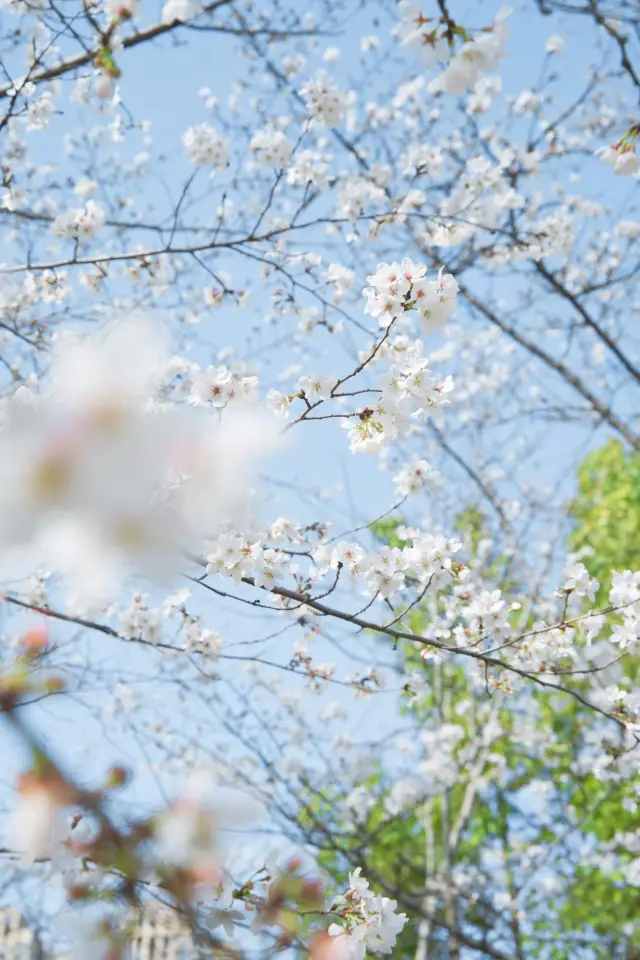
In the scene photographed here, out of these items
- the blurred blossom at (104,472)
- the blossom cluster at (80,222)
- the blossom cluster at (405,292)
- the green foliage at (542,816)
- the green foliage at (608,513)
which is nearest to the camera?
the blurred blossom at (104,472)

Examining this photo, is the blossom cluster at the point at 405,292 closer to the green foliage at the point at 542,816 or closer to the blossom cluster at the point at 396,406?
the blossom cluster at the point at 396,406

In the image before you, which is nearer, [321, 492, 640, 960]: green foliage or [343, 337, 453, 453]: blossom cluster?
[343, 337, 453, 453]: blossom cluster

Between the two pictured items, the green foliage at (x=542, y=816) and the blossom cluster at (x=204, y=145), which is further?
the green foliage at (x=542, y=816)

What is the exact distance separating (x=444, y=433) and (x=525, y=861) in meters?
3.37

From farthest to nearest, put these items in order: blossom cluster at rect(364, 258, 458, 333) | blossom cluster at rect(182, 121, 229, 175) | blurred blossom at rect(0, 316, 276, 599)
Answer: blossom cluster at rect(182, 121, 229, 175)
blossom cluster at rect(364, 258, 458, 333)
blurred blossom at rect(0, 316, 276, 599)

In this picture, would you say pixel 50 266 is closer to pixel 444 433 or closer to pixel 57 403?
pixel 57 403

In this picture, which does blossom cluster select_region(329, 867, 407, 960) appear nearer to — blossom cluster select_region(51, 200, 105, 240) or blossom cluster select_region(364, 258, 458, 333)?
blossom cluster select_region(364, 258, 458, 333)

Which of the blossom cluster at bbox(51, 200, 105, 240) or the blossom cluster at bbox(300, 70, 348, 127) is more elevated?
the blossom cluster at bbox(300, 70, 348, 127)

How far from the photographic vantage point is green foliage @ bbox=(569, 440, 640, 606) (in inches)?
332

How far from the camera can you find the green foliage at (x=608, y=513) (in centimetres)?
845

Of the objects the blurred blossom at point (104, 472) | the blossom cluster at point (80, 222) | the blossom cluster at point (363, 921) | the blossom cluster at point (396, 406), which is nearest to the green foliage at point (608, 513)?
the blossom cluster at point (80, 222)

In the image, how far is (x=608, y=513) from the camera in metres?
9.02

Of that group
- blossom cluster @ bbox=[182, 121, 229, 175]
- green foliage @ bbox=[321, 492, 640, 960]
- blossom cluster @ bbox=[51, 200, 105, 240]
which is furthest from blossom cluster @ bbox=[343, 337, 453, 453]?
green foliage @ bbox=[321, 492, 640, 960]

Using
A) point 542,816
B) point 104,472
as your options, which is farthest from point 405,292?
point 542,816
